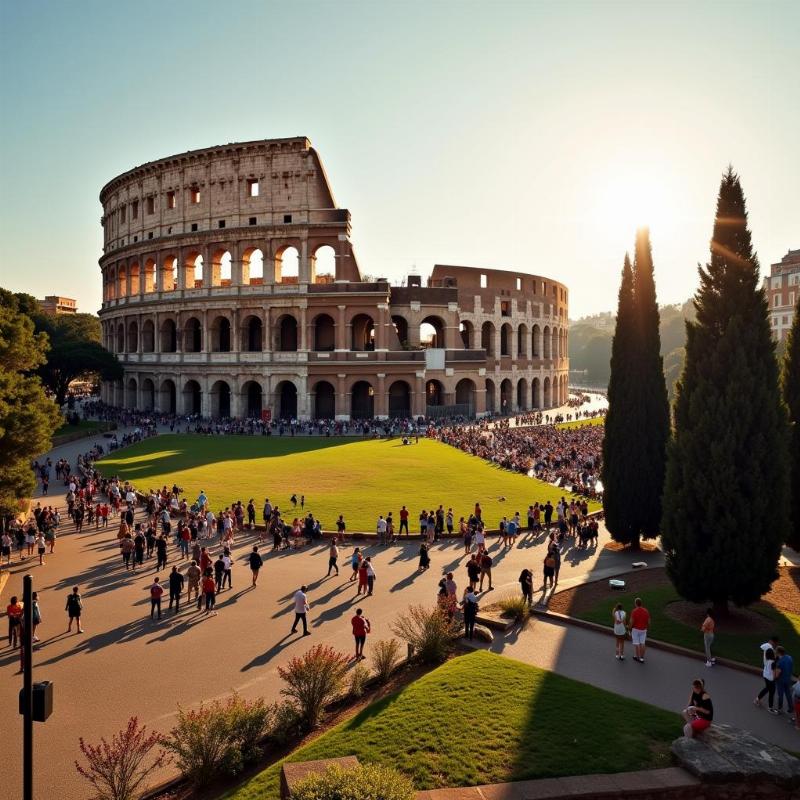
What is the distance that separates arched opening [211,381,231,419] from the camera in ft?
183

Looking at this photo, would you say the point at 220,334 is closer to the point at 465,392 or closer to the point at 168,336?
the point at 168,336

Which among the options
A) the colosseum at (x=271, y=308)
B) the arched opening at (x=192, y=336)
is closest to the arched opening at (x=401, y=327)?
the colosseum at (x=271, y=308)

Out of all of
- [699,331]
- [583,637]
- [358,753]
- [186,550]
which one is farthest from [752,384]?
[186,550]

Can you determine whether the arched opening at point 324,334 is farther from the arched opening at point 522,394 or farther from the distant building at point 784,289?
the distant building at point 784,289

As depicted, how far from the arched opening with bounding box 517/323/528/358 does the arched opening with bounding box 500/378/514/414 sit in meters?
4.37

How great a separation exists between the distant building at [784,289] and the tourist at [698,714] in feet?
242

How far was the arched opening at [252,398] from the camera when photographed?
2149 inches

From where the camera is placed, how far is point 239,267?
53.3 meters

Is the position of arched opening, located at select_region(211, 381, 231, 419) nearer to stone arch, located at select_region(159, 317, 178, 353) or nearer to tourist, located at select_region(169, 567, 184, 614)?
stone arch, located at select_region(159, 317, 178, 353)

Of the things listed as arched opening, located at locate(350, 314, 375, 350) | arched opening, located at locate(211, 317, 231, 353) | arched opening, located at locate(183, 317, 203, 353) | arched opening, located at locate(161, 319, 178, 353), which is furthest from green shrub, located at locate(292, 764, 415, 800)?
arched opening, located at locate(161, 319, 178, 353)

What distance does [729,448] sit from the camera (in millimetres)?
13719

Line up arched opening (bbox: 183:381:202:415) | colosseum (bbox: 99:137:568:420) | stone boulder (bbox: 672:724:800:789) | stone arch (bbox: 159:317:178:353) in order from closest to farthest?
stone boulder (bbox: 672:724:800:789) → colosseum (bbox: 99:137:568:420) → arched opening (bbox: 183:381:202:415) → stone arch (bbox: 159:317:178:353)

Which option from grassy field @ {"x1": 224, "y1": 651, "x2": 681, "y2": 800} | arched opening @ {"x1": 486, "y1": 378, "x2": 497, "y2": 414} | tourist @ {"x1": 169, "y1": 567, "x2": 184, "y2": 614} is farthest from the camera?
arched opening @ {"x1": 486, "y1": 378, "x2": 497, "y2": 414}

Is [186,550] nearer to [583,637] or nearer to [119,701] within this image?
[119,701]
